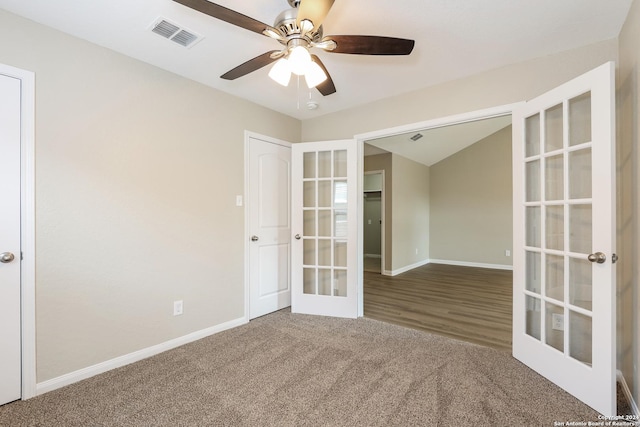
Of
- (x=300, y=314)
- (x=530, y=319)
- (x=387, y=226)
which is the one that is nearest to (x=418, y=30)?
(x=530, y=319)

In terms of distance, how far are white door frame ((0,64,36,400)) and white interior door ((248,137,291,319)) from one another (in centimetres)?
175

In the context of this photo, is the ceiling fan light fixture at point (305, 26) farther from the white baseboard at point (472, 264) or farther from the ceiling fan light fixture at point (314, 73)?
the white baseboard at point (472, 264)

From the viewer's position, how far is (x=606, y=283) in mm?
1683

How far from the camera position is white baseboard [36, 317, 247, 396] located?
199 cm

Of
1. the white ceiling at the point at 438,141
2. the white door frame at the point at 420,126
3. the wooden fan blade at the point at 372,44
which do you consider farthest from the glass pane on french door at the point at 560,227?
the white ceiling at the point at 438,141

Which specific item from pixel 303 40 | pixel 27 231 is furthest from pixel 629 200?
pixel 27 231

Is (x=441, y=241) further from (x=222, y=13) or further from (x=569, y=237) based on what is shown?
(x=222, y=13)

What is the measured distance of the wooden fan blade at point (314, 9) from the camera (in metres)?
1.33

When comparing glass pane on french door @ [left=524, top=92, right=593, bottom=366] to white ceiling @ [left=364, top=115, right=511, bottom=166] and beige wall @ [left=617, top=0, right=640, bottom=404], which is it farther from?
white ceiling @ [left=364, top=115, right=511, bottom=166]

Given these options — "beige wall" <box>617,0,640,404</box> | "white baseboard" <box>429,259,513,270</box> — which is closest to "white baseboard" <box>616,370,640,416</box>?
"beige wall" <box>617,0,640,404</box>

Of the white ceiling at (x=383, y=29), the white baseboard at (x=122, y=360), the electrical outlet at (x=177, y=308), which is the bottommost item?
the white baseboard at (x=122, y=360)

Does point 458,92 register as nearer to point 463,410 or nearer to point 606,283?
point 606,283

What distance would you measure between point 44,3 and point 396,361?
11.1ft

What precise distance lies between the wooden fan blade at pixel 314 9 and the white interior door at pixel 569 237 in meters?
1.68
